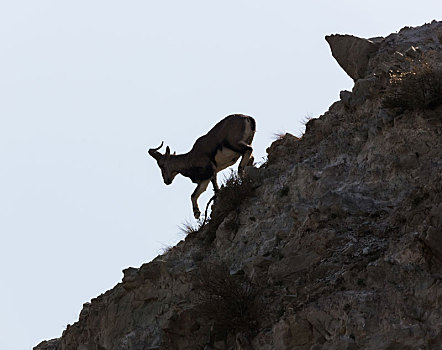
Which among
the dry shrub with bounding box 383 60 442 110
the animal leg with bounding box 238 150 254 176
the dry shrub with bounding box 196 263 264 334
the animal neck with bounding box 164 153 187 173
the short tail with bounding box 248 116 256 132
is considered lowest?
the dry shrub with bounding box 196 263 264 334

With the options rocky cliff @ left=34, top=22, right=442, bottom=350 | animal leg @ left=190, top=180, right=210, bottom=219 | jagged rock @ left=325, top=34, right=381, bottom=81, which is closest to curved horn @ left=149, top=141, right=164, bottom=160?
animal leg @ left=190, top=180, right=210, bottom=219

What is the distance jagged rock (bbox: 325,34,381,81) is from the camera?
20.8 m

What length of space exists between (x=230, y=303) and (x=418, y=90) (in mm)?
5116

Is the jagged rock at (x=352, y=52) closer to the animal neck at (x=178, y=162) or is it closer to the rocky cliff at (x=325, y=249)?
the rocky cliff at (x=325, y=249)

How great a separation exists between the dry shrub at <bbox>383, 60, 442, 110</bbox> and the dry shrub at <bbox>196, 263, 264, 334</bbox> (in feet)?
14.3

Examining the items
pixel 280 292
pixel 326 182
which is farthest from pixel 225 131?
pixel 280 292

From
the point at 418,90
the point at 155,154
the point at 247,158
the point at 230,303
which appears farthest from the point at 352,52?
the point at 230,303

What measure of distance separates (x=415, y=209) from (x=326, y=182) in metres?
2.52

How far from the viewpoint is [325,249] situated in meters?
14.9

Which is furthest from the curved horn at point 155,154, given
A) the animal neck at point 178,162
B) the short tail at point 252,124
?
the short tail at point 252,124

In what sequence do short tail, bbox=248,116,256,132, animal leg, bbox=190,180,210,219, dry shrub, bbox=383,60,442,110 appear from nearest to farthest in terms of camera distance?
dry shrub, bbox=383,60,442,110, short tail, bbox=248,116,256,132, animal leg, bbox=190,180,210,219

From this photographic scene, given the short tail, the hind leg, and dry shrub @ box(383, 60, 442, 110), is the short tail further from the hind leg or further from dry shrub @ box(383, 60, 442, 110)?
dry shrub @ box(383, 60, 442, 110)

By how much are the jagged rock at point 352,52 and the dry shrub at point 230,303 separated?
7.20m

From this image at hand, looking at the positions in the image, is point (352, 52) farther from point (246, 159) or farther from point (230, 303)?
point (230, 303)
